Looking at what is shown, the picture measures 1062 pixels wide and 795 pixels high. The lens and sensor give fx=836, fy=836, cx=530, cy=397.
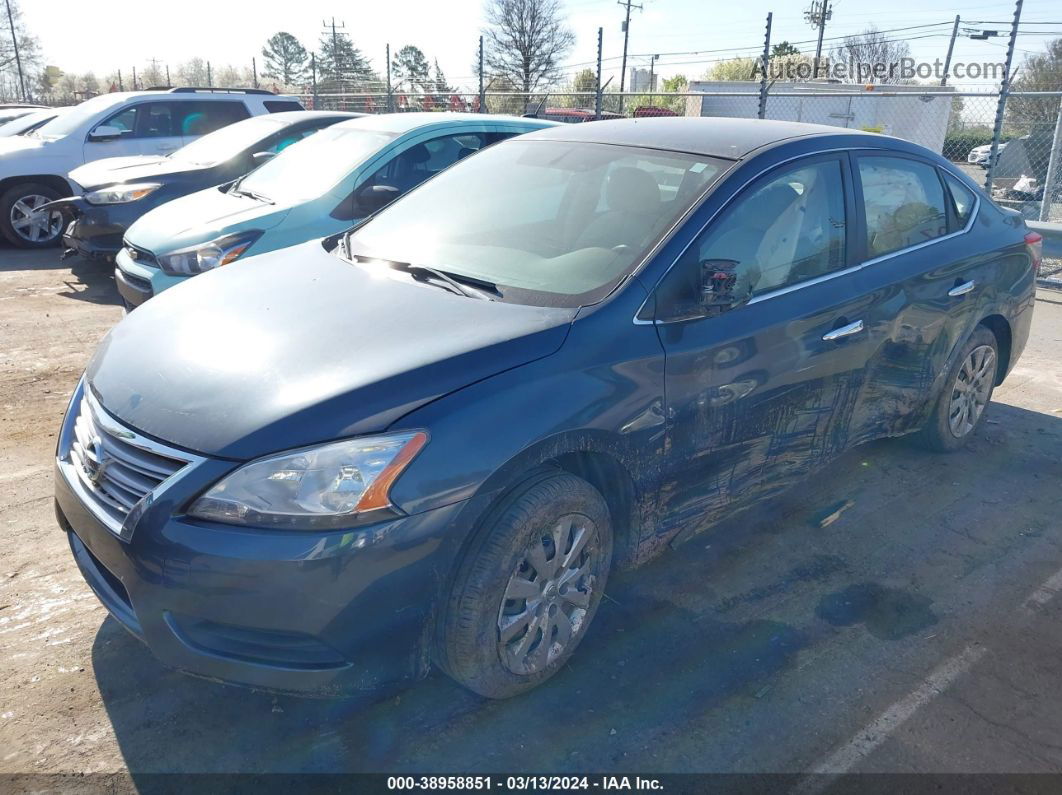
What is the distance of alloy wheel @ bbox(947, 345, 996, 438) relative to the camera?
4.63 meters

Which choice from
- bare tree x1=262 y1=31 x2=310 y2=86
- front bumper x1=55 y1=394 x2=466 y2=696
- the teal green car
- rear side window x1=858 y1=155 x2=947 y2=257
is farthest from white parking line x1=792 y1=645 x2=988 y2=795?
bare tree x1=262 y1=31 x2=310 y2=86

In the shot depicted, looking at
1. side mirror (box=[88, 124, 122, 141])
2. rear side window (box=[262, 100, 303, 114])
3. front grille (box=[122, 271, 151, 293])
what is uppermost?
rear side window (box=[262, 100, 303, 114])

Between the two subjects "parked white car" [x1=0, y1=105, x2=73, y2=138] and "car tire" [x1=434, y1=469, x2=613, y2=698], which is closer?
"car tire" [x1=434, y1=469, x2=613, y2=698]

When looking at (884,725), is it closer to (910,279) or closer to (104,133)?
(910,279)

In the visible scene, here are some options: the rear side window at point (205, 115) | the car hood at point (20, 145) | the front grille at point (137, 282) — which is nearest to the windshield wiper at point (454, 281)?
the front grille at point (137, 282)

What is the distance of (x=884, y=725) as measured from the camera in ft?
9.05

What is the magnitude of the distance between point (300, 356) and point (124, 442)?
577 millimetres

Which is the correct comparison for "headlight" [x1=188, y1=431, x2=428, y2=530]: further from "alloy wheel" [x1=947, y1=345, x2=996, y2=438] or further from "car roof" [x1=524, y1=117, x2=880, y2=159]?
"alloy wheel" [x1=947, y1=345, x2=996, y2=438]

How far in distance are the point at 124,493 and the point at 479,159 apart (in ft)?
7.98

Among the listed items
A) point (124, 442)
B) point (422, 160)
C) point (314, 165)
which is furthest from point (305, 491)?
point (314, 165)

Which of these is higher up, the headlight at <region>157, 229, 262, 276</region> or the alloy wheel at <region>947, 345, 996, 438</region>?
the headlight at <region>157, 229, 262, 276</region>

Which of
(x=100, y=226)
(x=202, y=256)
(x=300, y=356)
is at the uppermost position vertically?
(x=300, y=356)

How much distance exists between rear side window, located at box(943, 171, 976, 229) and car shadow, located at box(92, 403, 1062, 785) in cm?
175

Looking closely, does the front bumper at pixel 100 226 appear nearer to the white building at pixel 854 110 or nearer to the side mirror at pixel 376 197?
the side mirror at pixel 376 197
